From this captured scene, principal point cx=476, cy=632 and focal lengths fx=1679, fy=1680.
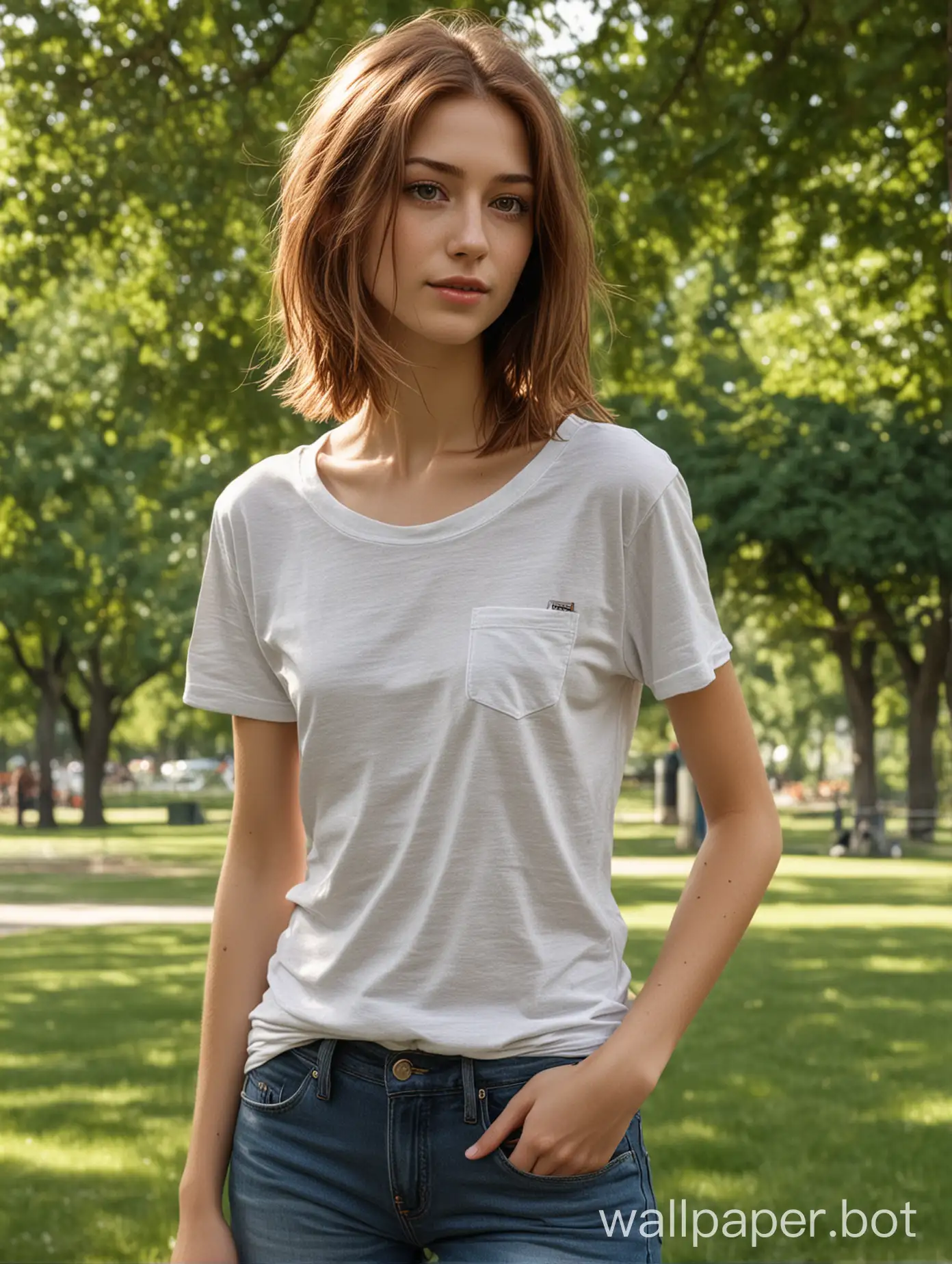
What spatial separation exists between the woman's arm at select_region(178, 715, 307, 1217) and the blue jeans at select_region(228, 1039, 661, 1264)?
13cm

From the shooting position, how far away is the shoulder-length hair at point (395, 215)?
6.95 feet

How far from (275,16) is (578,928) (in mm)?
9608

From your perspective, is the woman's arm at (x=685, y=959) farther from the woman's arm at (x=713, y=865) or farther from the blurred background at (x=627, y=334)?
the blurred background at (x=627, y=334)

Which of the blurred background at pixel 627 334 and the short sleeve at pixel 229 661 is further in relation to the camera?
the blurred background at pixel 627 334

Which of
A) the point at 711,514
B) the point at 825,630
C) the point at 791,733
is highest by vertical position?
the point at 711,514

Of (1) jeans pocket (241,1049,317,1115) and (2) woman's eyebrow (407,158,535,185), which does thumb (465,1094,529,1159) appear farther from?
(2) woman's eyebrow (407,158,535,185)

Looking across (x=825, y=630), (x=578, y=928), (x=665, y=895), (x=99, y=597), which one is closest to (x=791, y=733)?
(x=825, y=630)

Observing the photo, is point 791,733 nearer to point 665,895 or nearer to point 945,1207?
point 665,895

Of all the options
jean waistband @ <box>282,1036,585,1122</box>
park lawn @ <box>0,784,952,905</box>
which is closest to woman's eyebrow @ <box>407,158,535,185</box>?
jean waistband @ <box>282,1036,585,1122</box>

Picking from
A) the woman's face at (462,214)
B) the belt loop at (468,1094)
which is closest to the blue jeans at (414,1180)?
the belt loop at (468,1094)

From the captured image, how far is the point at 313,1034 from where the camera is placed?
6.82 ft

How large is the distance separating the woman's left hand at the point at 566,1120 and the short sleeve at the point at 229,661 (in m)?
0.64

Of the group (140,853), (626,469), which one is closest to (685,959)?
(626,469)

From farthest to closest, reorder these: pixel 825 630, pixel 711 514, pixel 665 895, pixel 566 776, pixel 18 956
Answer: pixel 825 630 < pixel 711 514 < pixel 665 895 < pixel 18 956 < pixel 566 776
